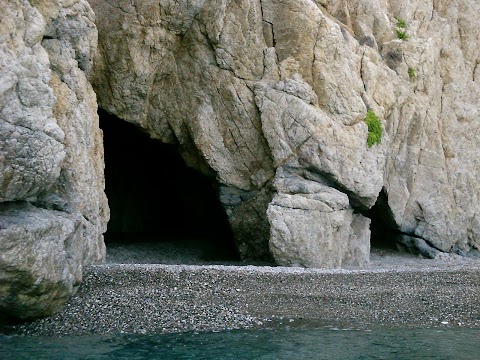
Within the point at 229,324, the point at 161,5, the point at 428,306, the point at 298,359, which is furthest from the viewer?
the point at 161,5

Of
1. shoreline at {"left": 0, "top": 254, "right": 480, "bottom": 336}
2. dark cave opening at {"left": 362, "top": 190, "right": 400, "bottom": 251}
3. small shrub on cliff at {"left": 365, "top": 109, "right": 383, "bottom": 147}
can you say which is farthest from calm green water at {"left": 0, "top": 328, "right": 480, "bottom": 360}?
dark cave opening at {"left": 362, "top": 190, "right": 400, "bottom": 251}

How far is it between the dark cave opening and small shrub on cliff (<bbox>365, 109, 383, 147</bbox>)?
11.6ft

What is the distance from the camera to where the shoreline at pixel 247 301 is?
601 inches

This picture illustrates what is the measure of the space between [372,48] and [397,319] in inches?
525

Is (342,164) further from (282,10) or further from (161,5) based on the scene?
(161,5)

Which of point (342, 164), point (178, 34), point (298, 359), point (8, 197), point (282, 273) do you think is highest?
point (178, 34)

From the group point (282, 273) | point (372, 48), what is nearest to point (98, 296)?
point (282, 273)

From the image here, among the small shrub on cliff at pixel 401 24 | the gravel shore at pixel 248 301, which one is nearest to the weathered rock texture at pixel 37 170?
the gravel shore at pixel 248 301

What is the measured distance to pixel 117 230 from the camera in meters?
32.8

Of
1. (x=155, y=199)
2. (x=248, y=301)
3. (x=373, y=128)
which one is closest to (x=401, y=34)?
(x=373, y=128)

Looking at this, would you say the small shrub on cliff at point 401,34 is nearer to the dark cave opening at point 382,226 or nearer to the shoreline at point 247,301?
the dark cave opening at point 382,226

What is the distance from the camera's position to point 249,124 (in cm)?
2442

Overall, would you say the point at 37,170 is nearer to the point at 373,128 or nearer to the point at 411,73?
the point at 373,128

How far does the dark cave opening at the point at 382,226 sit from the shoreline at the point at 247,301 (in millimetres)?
9126
